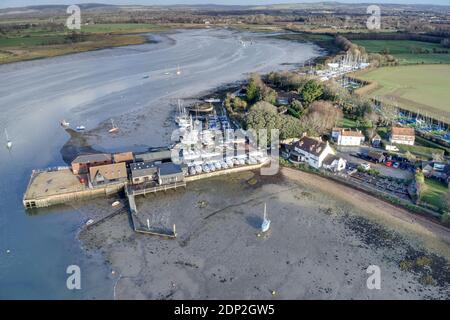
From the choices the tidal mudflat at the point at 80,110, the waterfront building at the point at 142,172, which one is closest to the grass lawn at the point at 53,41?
the tidal mudflat at the point at 80,110

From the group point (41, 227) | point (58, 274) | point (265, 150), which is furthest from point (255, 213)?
point (41, 227)

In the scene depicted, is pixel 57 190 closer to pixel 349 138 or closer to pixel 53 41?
pixel 349 138

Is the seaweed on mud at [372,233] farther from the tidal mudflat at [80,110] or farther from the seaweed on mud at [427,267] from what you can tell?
the tidal mudflat at [80,110]

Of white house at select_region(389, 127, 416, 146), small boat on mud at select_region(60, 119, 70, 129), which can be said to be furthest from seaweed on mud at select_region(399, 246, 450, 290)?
small boat on mud at select_region(60, 119, 70, 129)

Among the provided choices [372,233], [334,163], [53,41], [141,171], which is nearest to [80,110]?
[141,171]

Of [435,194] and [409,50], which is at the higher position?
[409,50]
